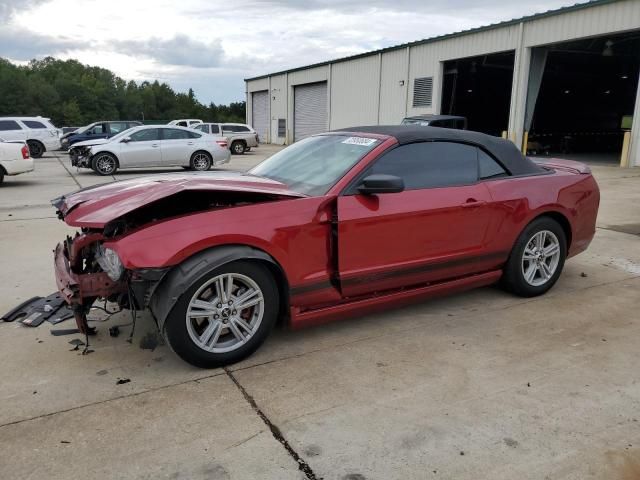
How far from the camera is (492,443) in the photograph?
262 centimetres

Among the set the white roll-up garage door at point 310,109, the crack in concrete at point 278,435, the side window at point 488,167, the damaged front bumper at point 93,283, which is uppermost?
the white roll-up garage door at point 310,109

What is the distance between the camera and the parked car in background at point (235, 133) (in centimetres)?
2589

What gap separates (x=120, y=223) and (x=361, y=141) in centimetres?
190

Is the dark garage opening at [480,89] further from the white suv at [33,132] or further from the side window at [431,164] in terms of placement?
the side window at [431,164]

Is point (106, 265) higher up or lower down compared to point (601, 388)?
higher up

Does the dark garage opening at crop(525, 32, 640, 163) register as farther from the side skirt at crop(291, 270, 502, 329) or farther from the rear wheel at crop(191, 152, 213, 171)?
the side skirt at crop(291, 270, 502, 329)

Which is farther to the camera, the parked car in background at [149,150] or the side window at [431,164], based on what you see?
the parked car in background at [149,150]

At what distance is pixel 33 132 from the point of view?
870 inches

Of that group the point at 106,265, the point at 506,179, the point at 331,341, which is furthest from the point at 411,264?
the point at 106,265

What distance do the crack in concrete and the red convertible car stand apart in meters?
0.33

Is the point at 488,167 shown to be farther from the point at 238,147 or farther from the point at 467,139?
the point at 238,147

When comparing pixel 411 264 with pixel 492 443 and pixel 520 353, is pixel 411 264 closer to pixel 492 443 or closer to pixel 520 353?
pixel 520 353

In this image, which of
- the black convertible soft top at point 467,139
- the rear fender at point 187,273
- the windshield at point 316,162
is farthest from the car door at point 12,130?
the rear fender at point 187,273

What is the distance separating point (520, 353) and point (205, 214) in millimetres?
2311
